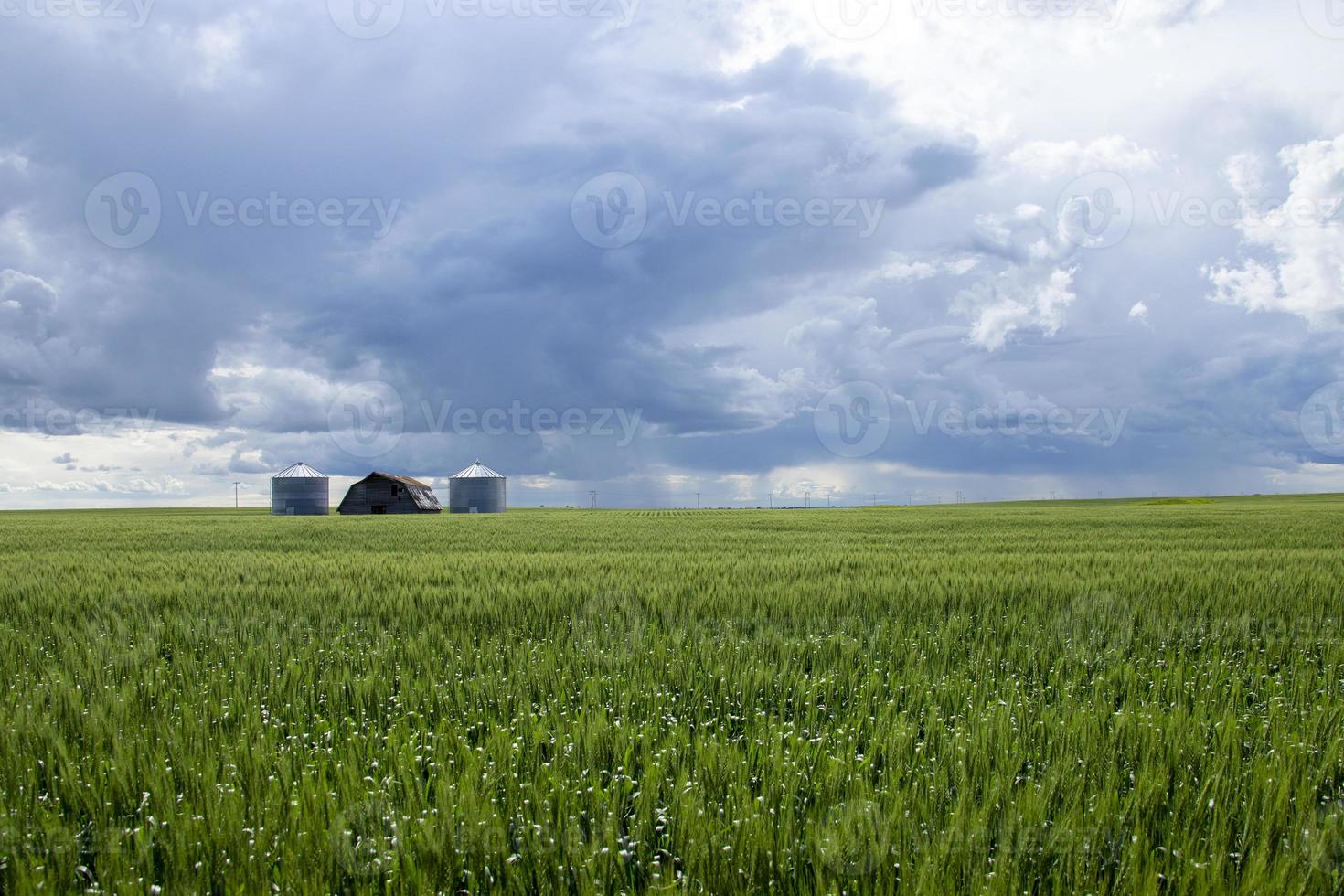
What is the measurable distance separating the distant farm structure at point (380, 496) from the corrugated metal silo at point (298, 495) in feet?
14.5

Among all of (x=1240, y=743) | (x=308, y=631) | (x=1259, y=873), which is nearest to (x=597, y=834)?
(x=1259, y=873)

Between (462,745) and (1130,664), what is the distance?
16.8 ft

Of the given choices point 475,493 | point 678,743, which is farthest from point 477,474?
point 678,743

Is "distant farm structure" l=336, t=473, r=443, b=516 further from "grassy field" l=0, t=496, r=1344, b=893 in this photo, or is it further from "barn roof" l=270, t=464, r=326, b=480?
"grassy field" l=0, t=496, r=1344, b=893

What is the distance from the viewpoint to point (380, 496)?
80062 millimetres

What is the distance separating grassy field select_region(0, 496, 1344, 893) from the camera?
2.91m

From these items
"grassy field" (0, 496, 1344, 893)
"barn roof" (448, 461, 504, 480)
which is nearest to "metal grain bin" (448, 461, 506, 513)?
"barn roof" (448, 461, 504, 480)

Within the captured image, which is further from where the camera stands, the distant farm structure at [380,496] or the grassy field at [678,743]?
the distant farm structure at [380,496]

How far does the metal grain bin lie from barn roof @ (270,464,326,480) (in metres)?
14.5

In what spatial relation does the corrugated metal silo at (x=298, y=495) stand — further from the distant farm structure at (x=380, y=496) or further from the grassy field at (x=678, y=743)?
the grassy field at (x=678, y=743)

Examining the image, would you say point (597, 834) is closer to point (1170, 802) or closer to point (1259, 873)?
point (1259, 873)

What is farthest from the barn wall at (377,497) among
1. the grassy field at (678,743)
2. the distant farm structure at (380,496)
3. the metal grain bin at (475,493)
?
the grassy field at (678,743)

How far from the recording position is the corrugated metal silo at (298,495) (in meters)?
82.4

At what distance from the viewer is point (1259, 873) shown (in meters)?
2.76
